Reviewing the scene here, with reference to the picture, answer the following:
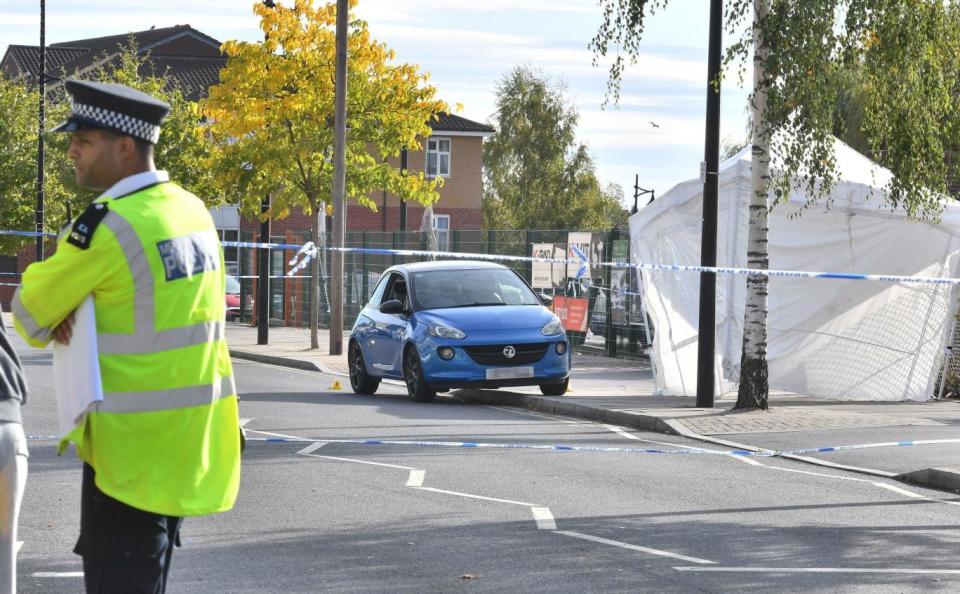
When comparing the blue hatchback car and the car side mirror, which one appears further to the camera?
the car side mirror

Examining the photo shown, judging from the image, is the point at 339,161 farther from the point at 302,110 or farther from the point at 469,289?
the point at 469,289

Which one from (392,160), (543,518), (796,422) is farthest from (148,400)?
(392,160)

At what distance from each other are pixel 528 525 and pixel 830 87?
6.46m

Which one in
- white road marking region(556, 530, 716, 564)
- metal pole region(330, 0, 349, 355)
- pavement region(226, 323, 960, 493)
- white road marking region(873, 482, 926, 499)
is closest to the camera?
white road marking region(556, 530, 716, 564)

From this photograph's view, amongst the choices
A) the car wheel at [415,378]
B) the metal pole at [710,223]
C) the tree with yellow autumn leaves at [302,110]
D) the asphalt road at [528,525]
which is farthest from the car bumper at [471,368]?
the tree with yellow autumn leaves at [302,110]

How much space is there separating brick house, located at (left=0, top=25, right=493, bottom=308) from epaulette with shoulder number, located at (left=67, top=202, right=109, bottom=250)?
163 feet

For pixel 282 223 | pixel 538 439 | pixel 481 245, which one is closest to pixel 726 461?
pixel 538 439

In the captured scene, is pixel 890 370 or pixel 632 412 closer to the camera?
pixel 632 412

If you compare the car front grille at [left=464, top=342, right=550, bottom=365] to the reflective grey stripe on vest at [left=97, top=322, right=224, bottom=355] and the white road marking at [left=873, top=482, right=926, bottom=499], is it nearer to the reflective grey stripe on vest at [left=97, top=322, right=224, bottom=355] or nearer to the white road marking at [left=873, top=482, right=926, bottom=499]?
the white road marking at [left=873, top=482, right=926, bottom=499]

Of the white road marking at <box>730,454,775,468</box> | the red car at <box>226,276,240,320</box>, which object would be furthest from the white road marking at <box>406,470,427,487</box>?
the red car at <box>226,276,240,320</box>

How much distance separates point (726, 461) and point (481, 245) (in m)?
20.4

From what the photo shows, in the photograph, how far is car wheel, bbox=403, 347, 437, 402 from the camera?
1738cm

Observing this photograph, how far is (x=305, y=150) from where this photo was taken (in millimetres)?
29422

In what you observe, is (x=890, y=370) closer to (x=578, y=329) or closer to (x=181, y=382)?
(x=578, y=329)
